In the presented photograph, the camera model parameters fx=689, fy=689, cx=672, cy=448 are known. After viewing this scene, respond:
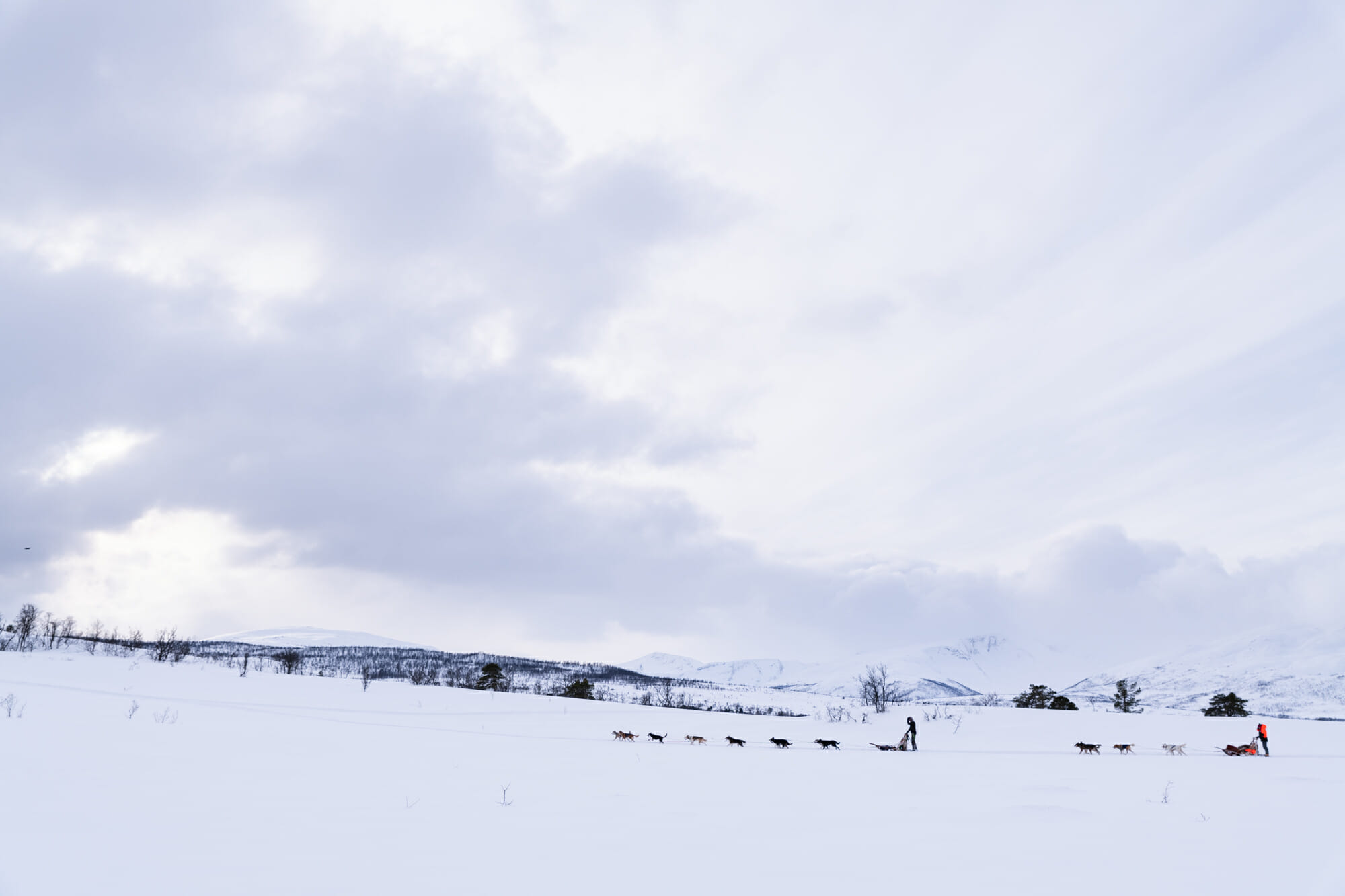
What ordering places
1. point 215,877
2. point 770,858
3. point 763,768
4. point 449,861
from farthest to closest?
point 763,768, point 770,858, point 449,861, point 215,877

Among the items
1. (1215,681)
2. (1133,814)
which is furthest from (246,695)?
(1215,681)

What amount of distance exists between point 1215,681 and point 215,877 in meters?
233

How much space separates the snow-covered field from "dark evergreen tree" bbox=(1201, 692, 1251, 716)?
151 ft

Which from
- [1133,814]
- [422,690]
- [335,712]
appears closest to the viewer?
[1133,814]

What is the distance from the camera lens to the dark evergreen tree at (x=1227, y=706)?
58312 mm

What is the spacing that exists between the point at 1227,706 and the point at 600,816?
7081 cm

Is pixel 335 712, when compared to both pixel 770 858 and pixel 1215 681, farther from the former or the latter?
pixel 1215 681

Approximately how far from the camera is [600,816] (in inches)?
419

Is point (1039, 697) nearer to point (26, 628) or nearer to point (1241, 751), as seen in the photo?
point (1241, 751)

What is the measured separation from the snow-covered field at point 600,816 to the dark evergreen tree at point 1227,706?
151ft

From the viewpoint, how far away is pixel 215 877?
269 inches

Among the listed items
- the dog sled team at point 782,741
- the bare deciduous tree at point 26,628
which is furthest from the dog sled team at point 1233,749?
the bare deciduous tree at point 26,628

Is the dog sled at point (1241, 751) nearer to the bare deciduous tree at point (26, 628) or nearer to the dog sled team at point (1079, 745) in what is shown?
the dog sled team at point (1079, 745)

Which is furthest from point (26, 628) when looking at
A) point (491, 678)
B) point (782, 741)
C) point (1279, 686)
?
point (1279, 686)
